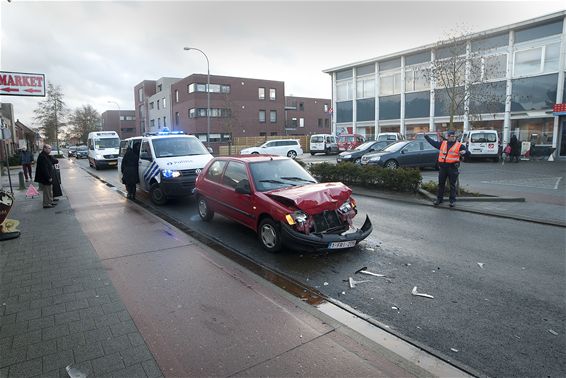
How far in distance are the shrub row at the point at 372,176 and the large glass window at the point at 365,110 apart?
2467 centimetres

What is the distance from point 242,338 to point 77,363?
1.35m

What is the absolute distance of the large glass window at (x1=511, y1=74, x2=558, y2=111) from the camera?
79.3ft

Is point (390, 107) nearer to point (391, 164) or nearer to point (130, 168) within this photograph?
point (391, 164)

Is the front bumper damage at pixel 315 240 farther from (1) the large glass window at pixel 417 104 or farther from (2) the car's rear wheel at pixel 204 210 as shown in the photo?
(1) the large glass window at pixel 417 104

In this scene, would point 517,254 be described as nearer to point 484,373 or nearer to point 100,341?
A: point 484,373

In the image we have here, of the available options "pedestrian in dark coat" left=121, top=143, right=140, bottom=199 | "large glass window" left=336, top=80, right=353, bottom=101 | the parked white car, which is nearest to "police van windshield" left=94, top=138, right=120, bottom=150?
the parked white car

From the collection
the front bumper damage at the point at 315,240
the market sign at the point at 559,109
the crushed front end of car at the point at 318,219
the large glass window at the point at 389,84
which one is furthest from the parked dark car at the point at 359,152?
the large glass window at the point at 389,84

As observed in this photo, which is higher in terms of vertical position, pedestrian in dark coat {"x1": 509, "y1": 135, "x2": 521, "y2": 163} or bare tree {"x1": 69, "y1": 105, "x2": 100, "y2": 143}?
bare tree {"x1": 69, "y1": 105, "x2": 100, "y2": 143}

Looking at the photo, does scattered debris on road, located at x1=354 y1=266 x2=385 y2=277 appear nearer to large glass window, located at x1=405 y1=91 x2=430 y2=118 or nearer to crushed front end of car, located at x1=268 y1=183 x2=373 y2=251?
crushed front end of car, located at x1=268 y1=183 x2=373 y2=251

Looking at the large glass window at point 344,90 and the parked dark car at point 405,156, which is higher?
the large glass window at point 344,90

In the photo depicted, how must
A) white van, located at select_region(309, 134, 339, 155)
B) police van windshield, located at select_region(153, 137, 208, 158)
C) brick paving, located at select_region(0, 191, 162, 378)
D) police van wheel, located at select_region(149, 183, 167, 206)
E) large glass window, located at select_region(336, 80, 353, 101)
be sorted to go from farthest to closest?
large glass window, located at select_region(336, 80, 353, 101) < white van, located at select_region(309, 134, 339, 155) < police van windshield, located at select_region(153, 137, 208, 158) < police van wheel, located at select_region(149, 183, 167, 206) < brick paving, located at select_region(0, 191, 162, 378)

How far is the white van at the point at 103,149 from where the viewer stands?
24000 mm

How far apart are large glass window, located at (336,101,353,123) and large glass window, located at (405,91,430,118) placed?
6819 mm

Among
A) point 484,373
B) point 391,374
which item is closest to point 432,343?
point 484,373
